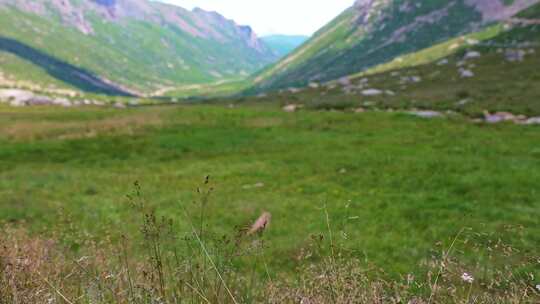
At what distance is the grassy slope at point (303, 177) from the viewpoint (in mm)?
16438

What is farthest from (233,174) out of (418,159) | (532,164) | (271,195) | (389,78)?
(389,78)

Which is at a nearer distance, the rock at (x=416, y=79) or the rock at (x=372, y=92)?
the rock at (x=372, y=92)

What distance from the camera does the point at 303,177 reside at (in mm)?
26891

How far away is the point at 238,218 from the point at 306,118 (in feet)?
118

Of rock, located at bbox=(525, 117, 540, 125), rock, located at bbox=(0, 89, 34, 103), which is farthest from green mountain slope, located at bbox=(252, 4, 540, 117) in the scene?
rock, located at bbox=(0, 89, 34, 103)

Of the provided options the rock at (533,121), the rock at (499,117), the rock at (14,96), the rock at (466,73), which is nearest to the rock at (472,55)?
the rock at (466,73)

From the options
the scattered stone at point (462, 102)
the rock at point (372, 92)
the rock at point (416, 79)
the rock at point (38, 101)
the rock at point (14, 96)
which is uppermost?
the scattered stone at point (462, 102)

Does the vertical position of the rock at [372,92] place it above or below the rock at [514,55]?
below

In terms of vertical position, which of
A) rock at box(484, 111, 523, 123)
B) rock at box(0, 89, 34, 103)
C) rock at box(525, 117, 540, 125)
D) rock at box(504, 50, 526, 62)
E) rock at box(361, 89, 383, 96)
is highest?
rock at box(504, 50, 526, 62)

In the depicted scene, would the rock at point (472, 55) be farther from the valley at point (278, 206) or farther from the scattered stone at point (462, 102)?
the scattered stone at point (462, 102)

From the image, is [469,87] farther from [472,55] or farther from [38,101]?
[38,101]

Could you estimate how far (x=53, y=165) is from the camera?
116 feet

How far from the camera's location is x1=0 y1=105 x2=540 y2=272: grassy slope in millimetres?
16438

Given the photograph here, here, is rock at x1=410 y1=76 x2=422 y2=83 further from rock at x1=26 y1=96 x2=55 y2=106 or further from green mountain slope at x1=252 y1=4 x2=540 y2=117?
rock at x1=26 y1=96 x2=55 y2=106
